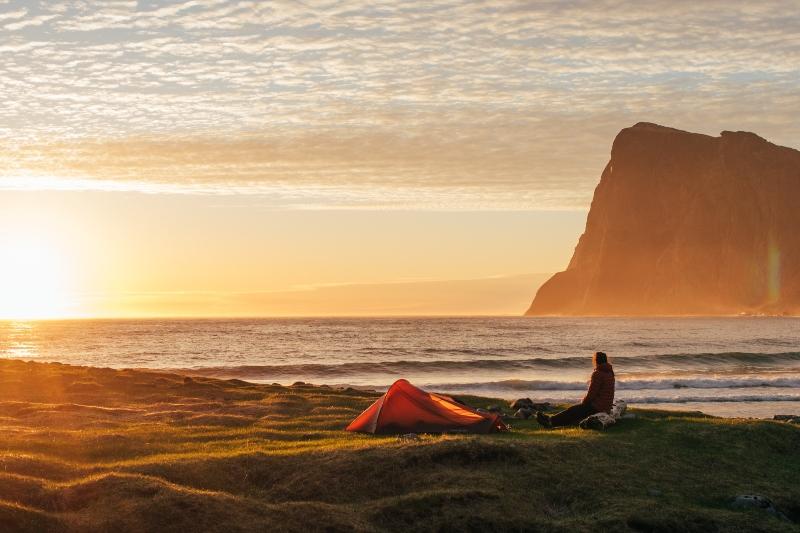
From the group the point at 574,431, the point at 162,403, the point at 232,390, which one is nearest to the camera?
the point at 574,431

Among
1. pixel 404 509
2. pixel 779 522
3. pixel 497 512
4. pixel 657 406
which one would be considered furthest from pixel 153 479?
pixel 657 406

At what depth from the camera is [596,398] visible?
20344 millimetres

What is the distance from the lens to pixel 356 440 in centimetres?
1812

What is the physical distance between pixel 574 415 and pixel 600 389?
2.98ft

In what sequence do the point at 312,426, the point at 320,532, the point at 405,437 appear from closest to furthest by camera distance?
1. the point at 320,532
2. the point at 405,437
3. the point at 312,426

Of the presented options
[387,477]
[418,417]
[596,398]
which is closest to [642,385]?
[596,398]

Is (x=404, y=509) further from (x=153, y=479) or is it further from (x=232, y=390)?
(x=232, y=390)

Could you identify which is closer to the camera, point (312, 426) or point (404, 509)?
point (404, 509)

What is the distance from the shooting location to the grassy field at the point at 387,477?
1254 cm

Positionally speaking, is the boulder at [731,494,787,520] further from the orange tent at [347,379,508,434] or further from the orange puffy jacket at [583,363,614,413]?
the orange tent at [347,379,508,434]

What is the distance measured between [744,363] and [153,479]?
58949mm

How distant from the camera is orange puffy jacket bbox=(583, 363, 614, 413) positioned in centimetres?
2030

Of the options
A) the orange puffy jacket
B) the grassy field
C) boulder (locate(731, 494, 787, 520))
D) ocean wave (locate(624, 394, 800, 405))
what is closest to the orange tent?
the grassy field

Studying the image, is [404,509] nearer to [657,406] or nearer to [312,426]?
[312,426]
